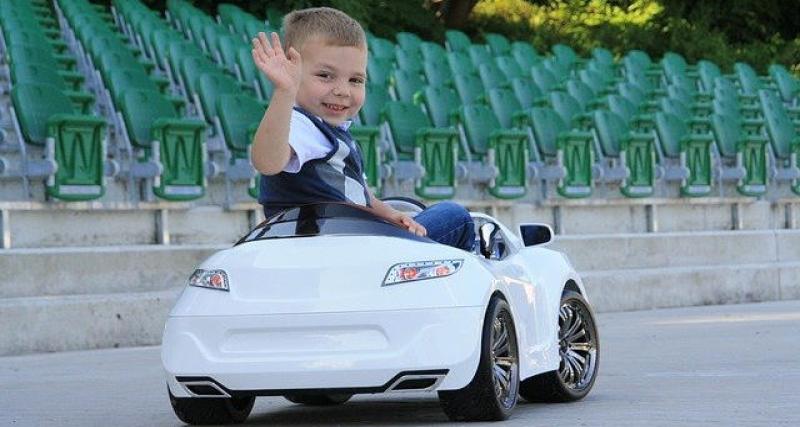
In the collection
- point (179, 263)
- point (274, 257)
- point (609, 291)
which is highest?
point (274, 257)

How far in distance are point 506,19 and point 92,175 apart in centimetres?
2279

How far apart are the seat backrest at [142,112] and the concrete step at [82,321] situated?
254 centimetres

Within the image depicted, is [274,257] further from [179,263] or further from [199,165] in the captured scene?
[199,165]

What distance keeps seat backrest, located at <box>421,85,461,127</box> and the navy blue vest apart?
1146cm

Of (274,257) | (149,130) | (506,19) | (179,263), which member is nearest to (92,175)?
(179,263)

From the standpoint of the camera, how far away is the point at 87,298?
1186cm

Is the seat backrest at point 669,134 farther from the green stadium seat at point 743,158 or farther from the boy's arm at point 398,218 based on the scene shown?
the boy's arm at point 398,218

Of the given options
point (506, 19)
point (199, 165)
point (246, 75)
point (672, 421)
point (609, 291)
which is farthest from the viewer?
point (506, 19)

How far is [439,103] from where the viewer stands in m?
18.5

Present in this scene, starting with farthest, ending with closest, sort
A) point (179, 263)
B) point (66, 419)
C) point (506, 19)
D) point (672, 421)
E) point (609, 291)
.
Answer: point (506, 19), point (609, 291), point (179, 263), point (66, 419), point (672, 421)

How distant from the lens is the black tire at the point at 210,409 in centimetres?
652

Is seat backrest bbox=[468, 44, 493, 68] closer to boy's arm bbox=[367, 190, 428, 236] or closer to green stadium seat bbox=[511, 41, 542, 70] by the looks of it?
green stadium seat bbox=[511, 41, 542, 70]

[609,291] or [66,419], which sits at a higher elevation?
[66,419]

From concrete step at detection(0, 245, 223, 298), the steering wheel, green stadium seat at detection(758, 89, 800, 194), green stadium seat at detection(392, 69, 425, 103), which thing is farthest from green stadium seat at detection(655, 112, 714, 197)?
the steering wheel
